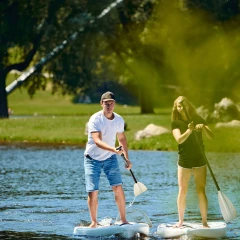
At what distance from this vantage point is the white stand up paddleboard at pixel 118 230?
14.0 m

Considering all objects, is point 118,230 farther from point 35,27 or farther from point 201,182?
point 35,27

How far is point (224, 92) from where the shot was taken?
189 ft

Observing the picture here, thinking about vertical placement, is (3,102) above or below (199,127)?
above

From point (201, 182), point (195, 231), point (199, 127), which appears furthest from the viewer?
point (201, 182)

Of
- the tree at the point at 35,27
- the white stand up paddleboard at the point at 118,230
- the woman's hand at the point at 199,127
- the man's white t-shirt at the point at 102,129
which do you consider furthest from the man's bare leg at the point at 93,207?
the tree at the point at 35,27

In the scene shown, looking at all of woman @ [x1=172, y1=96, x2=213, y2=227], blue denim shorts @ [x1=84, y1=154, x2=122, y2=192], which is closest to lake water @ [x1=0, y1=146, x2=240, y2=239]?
blue denim shorts @ [x1=84, y1=154, x2=122, y2=192]

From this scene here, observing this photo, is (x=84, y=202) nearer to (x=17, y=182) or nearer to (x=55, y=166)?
(x=17, y=182)

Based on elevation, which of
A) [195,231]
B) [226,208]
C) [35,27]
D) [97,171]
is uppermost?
[35,27]

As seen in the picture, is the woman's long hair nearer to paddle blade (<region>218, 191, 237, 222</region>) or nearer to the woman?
the woman

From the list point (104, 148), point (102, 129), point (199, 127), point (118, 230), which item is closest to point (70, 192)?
point (118, 230)

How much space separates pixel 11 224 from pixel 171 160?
14085 millimetres

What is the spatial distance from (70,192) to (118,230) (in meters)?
6.58

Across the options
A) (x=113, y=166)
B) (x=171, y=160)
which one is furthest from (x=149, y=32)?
(x=113, y=166)

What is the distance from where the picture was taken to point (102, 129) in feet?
46.0
